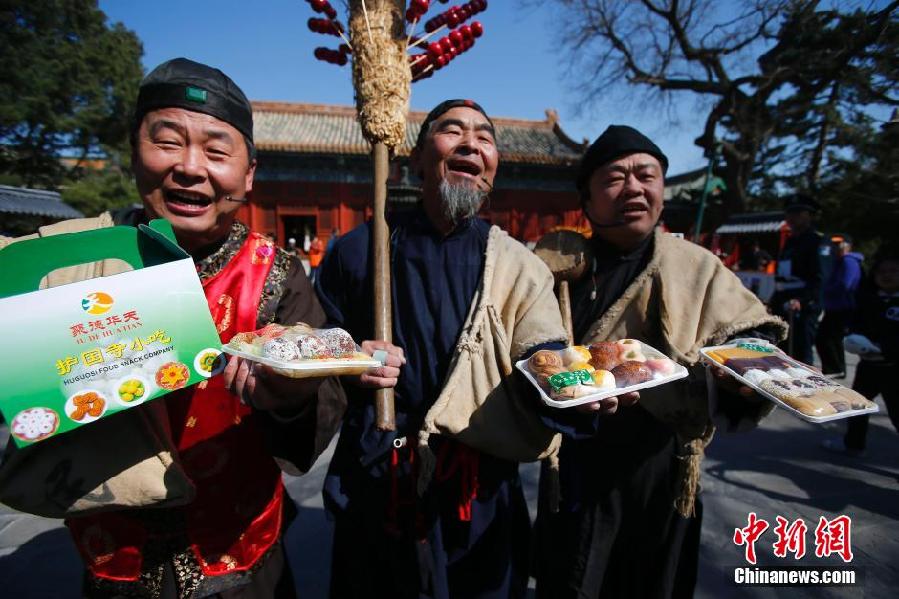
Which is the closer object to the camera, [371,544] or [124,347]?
[124,347]

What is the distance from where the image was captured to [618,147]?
184cm

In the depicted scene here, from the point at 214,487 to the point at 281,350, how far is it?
2.07 feet

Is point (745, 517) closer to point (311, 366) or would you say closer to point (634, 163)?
point (634, 163)

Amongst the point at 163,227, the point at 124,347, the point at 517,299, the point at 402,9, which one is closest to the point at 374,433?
the point at 517,299

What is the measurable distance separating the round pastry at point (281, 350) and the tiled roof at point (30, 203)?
28.3 ft

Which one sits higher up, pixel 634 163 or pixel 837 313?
pixel 634 163

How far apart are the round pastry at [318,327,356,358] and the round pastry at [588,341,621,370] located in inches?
31.4

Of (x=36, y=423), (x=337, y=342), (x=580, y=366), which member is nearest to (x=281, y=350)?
(x=337, y=342)

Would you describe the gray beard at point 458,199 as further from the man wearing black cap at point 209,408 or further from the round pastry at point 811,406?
the round pastry at point 811,406

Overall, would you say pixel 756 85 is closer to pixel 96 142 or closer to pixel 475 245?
pixel 475 245

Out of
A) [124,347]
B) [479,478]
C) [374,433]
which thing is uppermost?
[124,347]

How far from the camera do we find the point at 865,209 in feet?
34.3

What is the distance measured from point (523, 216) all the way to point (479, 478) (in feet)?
52.2

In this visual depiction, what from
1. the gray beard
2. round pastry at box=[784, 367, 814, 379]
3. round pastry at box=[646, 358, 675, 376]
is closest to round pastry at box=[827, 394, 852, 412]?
round pastry at box=[784, 367, 814, 379]
